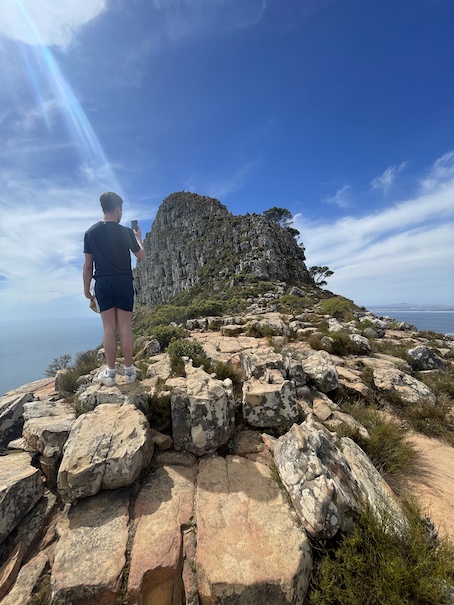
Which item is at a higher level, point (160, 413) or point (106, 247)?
point (106, 247)

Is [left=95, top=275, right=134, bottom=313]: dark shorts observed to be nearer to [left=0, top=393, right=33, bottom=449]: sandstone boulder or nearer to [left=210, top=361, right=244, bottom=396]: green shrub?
[left=210, top=361, right=244, bottom=396]: green shrub

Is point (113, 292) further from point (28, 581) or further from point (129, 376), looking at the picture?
point (28, 581)

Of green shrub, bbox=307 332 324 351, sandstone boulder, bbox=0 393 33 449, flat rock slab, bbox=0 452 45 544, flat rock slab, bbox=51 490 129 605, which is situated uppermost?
green shrub, bbox=307 332 324 351

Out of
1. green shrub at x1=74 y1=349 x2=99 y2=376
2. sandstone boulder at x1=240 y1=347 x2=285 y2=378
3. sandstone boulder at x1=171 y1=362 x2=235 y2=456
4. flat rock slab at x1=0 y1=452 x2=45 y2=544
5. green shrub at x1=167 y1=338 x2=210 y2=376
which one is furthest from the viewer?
green shrub at x1=74 y1=349 x2=99 y2=376

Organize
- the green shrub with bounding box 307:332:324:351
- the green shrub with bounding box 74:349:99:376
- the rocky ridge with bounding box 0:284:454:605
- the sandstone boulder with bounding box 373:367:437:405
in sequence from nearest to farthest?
the rocky ridge with bounding box 0:284:454:605 → the sandstone boulder with bounding box 373:367:437:405 → the green shrub with bounding box 74:349:99:376 → the green shrub with bounding box 307:332:324:351

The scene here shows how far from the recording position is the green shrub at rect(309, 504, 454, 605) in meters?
1.79

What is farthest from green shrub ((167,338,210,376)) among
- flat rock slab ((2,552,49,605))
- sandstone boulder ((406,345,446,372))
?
sandstone boulder ((406,345,446,372))

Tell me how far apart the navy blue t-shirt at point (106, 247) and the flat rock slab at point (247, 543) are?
3.41 metres

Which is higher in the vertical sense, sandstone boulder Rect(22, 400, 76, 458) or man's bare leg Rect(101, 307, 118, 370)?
man's bare leg Rect(101, 307, 118, 370)

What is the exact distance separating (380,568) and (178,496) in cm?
191

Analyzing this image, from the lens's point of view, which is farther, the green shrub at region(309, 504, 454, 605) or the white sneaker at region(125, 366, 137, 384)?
the white sneaker at region(125, 366, 137, 384)

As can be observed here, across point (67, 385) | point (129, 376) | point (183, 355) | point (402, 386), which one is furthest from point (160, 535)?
point (402, 386)

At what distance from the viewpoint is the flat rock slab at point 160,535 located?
6.29 feet

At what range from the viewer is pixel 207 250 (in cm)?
6181
